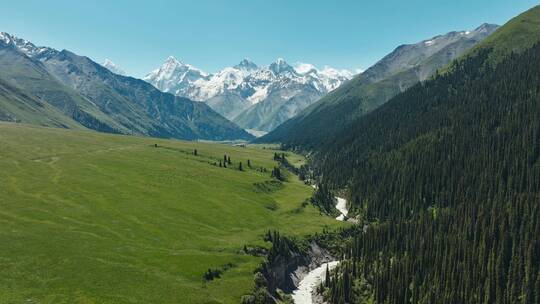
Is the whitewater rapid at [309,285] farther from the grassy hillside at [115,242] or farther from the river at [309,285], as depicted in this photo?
the grassy hillside at [115,242]

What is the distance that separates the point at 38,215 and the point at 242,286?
7363 cm

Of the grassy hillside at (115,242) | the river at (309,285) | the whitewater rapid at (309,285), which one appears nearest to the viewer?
the grassy hillside at (115,242)

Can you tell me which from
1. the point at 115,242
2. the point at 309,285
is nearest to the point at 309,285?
the point at 309,285

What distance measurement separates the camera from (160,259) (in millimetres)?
129000

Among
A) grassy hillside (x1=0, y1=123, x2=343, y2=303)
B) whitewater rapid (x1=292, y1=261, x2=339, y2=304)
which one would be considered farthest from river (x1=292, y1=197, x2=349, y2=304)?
grassy hillside (x1=0, y1=123, x2=343, y2=303)

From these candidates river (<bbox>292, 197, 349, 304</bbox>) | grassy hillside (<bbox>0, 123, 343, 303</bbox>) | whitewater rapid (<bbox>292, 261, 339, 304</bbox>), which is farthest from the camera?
river (<bbox>292, 197, 349, 304</bbox>)

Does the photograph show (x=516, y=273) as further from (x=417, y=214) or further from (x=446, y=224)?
(x=417, y=214)

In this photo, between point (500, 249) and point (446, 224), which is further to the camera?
point (446, 224)

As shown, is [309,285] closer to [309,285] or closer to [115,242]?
[309,285]

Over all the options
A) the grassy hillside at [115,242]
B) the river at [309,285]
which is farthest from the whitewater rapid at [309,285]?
the grassy hillside at [115,242]

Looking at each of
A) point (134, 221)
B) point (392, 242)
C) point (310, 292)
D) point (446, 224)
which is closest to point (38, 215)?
point (134, 221)

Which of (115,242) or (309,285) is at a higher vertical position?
(115,242)

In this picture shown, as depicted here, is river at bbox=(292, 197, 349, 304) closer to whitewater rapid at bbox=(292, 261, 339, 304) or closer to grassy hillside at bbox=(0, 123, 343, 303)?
whitewater rapid at bbox=(292, 261, 339, 304)

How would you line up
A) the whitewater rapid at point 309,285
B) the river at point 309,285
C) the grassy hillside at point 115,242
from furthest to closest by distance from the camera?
the river at point 309,285 < the whitewater rapid at point 309,285 < the grassy hillside at point 115,242
